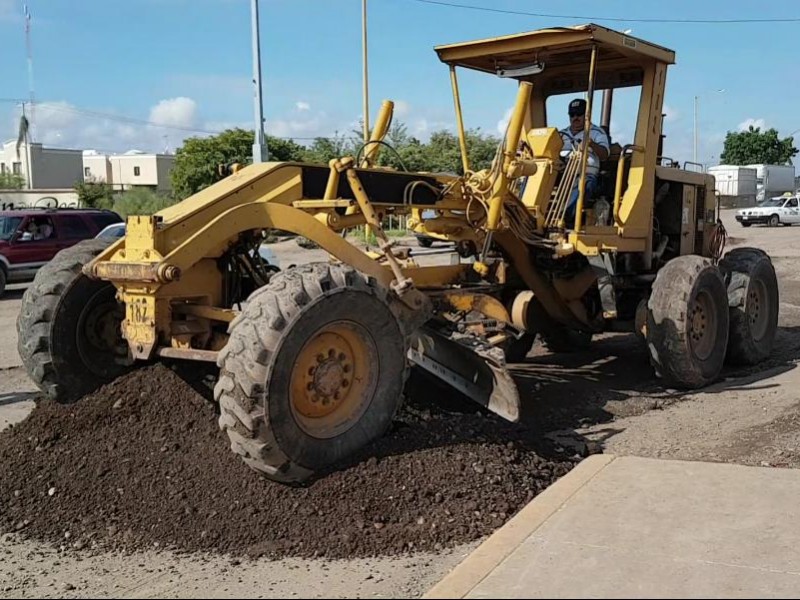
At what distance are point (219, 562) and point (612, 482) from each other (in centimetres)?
246

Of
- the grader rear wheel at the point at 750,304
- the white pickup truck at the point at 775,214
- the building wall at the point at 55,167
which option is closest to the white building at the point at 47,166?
the building wall at the point at 55,167

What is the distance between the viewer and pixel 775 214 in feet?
135

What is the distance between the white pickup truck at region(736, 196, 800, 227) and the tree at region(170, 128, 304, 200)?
22.0 meters

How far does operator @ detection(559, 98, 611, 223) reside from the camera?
8211mm

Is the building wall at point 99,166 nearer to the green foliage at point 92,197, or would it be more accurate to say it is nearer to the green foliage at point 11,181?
the green foliage at point 11,181

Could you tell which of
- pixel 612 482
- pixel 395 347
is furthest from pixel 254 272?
pixel 612 482

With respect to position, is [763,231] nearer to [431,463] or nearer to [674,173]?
[674,173]

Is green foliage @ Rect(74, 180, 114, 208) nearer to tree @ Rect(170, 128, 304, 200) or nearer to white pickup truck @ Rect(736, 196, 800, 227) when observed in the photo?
tree @ Rect(170, 128, 304, 200)

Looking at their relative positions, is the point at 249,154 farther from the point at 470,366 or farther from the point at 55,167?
the point at 55,167

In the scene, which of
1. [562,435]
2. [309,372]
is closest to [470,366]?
[562,435]

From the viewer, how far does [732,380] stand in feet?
28.5

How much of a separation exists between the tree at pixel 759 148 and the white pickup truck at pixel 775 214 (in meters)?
32.6

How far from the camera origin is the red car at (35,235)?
18.0m

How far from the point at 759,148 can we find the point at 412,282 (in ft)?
242
